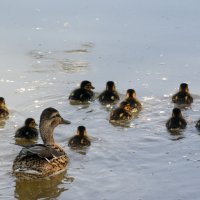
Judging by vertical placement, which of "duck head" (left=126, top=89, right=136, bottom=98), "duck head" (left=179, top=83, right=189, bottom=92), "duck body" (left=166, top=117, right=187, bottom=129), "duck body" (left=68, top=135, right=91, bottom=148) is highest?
"duck head" (left=179, top=83, right=189, bottom=92)

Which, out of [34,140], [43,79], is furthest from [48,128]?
[43,79]

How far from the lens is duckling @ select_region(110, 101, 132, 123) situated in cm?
866

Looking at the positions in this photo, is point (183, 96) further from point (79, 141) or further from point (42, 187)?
point (42, 187)

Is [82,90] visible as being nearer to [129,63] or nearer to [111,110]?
[111,110]

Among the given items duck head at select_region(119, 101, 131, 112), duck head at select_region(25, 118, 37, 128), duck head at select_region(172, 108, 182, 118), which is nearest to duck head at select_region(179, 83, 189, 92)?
duck head at select_region(172, 108, 182, 118)

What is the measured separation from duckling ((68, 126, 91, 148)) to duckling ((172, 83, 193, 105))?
5.04 feet

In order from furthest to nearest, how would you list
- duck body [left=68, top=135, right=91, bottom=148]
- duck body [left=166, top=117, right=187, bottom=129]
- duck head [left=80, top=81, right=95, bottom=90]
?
1. duck head [left=80, top=81, right=95, bottom=90]
2. duck body [left=166, top=117, right=187, bottom=129]
3. duck body [left=68, top=135, right=91, bottom=148]

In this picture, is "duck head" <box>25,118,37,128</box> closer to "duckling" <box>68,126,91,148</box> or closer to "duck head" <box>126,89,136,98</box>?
"duckling" <box>68,126,91,148</box>

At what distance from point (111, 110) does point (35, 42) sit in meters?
2.57

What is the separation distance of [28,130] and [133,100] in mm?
1368

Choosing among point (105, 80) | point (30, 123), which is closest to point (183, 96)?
point (105, 80)

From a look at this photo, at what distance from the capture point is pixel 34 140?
828cm

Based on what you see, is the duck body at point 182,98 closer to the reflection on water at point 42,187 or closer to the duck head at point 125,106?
the duck head at point 125,106

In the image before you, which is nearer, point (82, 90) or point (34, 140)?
point (34, 140)
